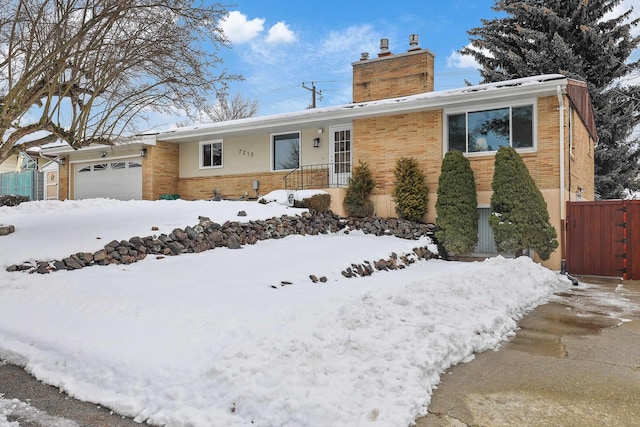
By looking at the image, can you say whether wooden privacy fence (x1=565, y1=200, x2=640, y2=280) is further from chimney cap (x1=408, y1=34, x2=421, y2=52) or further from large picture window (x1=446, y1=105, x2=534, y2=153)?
chimney cap (x1=408, y1=34, x2=421, y2=52)

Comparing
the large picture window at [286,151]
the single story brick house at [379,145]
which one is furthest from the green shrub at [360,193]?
the large picture window at [286,151]

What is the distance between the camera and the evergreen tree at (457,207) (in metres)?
10.6

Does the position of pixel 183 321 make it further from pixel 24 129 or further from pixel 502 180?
pixel 502 180

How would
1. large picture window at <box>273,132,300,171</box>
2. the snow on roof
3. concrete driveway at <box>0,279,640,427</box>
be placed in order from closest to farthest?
→ concrete driveway at <box>0,279,640,427</box>
the snow on roof
large picture window at <box>273,132,300,171</box>

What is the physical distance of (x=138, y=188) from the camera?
16859mm

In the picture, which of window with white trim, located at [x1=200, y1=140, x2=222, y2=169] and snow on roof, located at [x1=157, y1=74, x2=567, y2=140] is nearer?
snow on roof, located at [x1=157, y1=74, x2=567, y2=140]

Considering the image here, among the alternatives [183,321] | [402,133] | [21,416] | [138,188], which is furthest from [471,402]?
[138,188]

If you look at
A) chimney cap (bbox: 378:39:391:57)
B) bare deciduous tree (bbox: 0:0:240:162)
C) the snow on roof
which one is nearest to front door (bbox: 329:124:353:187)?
the snow on roof

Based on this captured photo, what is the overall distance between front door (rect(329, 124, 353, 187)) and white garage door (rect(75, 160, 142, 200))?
7468mm

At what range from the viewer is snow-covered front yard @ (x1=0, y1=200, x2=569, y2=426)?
3072 mm

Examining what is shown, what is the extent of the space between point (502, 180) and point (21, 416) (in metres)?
9.41

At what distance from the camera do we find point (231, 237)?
851 centimetres

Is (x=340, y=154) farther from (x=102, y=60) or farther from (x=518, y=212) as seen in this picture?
(x=102, y=60)

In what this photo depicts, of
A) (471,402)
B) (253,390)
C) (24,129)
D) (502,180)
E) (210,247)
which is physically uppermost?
(24,129)
